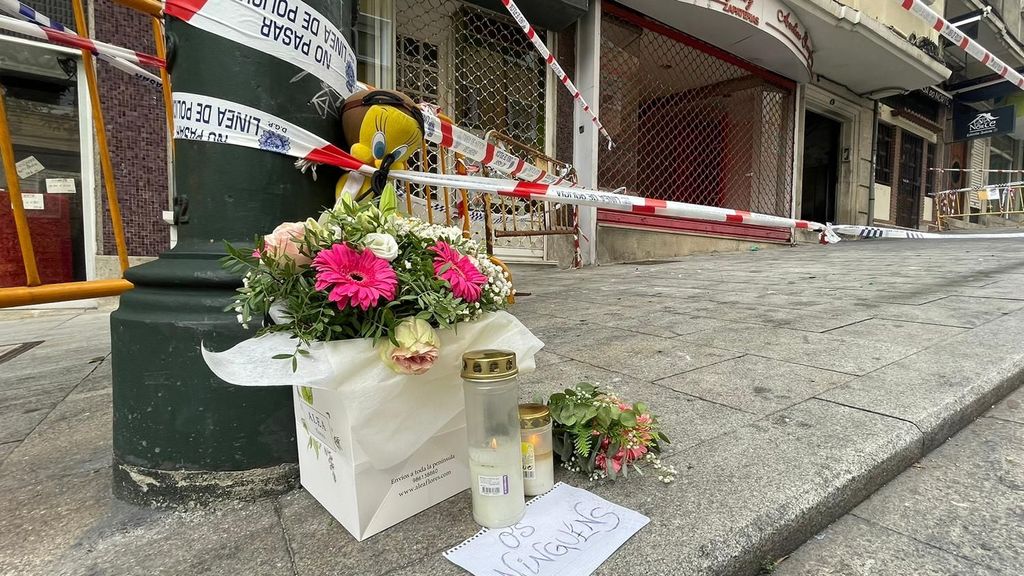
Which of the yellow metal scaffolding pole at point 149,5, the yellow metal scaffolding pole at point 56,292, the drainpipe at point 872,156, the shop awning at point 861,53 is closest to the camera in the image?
the yellow metal scaffolding pole at point 56,292

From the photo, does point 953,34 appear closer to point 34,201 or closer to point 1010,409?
point 1010,409

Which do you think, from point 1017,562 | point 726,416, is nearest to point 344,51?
point 726,416

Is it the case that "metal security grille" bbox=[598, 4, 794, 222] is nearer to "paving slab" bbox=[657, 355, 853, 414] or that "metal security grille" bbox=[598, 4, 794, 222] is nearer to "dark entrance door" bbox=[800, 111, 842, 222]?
"dark entrance door" bbox=[800, 111, 842, 222]

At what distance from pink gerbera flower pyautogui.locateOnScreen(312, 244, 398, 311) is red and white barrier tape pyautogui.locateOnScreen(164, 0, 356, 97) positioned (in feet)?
2.14

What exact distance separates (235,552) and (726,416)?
1.50m

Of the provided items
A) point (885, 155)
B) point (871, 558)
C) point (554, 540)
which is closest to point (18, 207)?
point (554, 540)

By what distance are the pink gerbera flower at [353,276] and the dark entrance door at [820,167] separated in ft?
44.4

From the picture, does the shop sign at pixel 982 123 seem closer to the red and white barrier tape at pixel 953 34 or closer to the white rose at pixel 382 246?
the red and white barrier tape at pixel 953 34

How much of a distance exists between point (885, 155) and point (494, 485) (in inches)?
641

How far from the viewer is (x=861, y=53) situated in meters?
9.58

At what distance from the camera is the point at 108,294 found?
5.81 ft

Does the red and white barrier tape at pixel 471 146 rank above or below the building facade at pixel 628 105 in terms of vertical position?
below

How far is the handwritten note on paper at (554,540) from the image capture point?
1.01 m

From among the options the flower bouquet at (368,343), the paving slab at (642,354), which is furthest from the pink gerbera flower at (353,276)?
the paving slab at (642,354)
